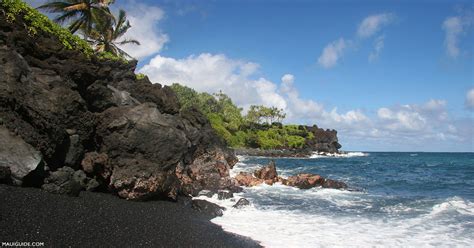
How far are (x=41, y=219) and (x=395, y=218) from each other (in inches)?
655

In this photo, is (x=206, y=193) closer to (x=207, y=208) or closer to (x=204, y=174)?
(x=204, y=174)

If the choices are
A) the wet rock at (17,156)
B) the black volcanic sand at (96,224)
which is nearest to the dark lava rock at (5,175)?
the wet rock at (17,156)

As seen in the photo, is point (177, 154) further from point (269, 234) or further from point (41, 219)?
point (41, 219)

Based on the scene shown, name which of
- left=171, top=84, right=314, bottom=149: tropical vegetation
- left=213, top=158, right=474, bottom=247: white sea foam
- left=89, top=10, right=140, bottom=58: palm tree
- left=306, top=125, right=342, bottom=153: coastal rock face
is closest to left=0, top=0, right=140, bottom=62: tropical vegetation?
left=89, top=10, right=140, bottom=58: palm tree

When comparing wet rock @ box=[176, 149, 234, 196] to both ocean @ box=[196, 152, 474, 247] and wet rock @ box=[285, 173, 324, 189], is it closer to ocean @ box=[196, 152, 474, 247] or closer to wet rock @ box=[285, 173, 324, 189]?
ocean @ box=[196, 152, 474, 247]

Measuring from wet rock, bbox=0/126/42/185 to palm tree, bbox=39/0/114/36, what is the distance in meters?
26.8

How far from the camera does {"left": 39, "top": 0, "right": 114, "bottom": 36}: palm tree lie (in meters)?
35.1

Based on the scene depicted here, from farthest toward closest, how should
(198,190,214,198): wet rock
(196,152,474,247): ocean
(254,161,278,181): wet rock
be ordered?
(254,161,278,181): wet rock → (198,190,214,198): wet rock → (196,152,474,247): ocean

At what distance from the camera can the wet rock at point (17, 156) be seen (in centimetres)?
1192

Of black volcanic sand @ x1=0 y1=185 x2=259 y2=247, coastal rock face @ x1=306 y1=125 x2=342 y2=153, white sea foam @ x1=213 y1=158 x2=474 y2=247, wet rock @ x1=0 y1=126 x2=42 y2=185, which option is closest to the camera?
black volcanic sand @ x1=0 y1=185 x2=259 y2=247

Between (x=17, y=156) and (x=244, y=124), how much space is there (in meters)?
110

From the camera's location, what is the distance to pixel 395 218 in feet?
61.8

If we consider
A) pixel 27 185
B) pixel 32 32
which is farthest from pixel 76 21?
pixel 27 185

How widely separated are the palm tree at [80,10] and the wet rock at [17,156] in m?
26.8
